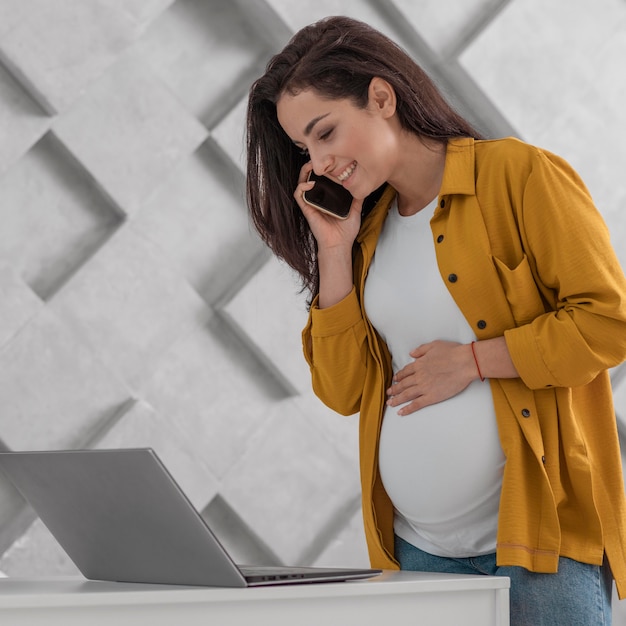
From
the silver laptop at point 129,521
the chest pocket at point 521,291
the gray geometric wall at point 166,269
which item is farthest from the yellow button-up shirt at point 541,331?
the gray geometric wall at point 166,269

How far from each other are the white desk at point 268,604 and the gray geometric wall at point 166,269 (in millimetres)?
992

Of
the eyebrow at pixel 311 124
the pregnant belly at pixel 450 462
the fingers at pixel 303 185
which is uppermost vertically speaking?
A: the eyebrow at pixel 311 124

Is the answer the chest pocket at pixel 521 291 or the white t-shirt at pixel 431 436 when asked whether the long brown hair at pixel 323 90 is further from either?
the chest pocket at pixel 521 291

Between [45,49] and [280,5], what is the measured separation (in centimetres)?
51

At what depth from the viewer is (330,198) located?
129cm

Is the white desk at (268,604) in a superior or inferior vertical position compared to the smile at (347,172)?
inferior

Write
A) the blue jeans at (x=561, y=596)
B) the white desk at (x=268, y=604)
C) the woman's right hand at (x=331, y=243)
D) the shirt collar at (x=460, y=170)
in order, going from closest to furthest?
the white desk at (x=268, y=604)
the blue jeans at (x=561, y=596)
the shirt collar at (x=460, y=170)
the woman's right hand at (x=331, y=243)

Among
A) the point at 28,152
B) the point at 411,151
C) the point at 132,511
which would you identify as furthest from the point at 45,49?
the point at 132,511

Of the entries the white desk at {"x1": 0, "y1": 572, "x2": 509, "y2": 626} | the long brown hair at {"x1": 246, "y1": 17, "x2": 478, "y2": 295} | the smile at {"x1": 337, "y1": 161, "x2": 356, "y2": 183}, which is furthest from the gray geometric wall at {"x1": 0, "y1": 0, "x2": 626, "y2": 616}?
the white desk at {"x1": 0, "y1": 572, "x2": 509, "y2": 626}

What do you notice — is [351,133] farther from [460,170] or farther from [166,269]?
[166,269]

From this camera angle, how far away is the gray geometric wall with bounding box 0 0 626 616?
1832 mm

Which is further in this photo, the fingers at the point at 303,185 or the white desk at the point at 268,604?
the fingers at the point at 303,185

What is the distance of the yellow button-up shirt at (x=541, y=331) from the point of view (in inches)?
40.1

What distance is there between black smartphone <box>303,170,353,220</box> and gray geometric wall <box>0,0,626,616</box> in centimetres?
68
